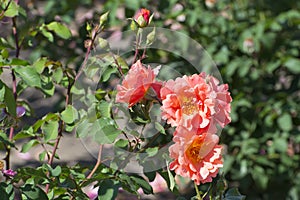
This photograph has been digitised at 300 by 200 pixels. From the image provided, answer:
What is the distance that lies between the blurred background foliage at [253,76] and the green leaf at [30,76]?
3.63 feet

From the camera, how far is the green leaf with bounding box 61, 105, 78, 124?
139 cm

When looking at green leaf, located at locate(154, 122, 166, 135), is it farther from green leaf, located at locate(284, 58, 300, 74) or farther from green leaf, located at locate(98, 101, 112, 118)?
green leaf, located at locate(284, 58, 300, 74)

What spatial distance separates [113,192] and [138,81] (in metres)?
0.24

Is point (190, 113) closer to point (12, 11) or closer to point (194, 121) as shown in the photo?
point (194, 121)

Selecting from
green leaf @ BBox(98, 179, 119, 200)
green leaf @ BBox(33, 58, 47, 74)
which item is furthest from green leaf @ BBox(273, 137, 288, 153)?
green leaf @ BBox(98, 179, 119, 200)

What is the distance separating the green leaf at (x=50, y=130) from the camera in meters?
1.38

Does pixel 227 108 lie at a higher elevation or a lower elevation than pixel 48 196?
higher

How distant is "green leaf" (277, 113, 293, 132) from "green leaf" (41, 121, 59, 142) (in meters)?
1.29

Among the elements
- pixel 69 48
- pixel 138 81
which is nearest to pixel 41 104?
pixel 69 48

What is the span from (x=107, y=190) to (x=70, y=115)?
0.21 metres

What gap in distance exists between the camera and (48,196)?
135cm

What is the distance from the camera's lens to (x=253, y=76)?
103 inches

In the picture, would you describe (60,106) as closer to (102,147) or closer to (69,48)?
(69,48)

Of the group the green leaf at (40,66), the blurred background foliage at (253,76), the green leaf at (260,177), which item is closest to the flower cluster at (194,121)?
the green leaf at (40,66)
